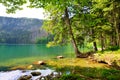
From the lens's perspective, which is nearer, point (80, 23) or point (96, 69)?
point (96, 69)

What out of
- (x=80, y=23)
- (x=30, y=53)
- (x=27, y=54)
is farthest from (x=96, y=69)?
(x=30, y=53)

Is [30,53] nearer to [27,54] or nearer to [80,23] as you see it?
[27,54]

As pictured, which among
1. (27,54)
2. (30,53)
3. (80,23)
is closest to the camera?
(80,23)

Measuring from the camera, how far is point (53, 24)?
1432 inches

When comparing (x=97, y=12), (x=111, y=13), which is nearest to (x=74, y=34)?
(x=97, y=12)

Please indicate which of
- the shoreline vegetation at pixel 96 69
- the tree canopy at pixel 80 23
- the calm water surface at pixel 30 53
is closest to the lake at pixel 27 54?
the calm water surface at pixel 30 53

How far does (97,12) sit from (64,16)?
5.36m

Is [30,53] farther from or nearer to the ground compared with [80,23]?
nearer to the ground

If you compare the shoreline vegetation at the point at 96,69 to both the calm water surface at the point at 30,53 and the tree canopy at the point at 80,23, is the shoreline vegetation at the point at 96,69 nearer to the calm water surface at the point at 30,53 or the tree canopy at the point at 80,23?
the tree canopy at the point at 80,23

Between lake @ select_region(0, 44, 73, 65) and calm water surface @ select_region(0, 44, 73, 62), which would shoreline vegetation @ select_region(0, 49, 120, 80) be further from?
calm water surface @ select_region(0, 44, 73, 62)

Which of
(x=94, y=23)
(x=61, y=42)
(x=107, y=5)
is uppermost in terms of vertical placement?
(x=107, y=5)

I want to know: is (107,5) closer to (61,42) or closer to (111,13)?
(111,13)

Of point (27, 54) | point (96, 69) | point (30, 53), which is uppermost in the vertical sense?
point (96, 69)

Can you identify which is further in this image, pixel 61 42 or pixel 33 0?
pixel 61 42
